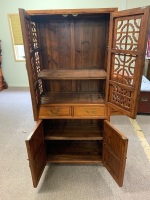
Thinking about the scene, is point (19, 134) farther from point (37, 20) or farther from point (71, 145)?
point (37, 20)

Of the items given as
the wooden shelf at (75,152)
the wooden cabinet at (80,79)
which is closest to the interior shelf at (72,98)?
the wooden cabinet at (80,79)

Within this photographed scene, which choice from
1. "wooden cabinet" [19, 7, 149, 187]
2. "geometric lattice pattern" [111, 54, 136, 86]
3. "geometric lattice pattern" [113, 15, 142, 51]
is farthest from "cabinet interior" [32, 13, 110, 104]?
"geometric lattice pattern" [113, 15, 142, 51]

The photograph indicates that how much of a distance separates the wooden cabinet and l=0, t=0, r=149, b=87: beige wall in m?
2.62

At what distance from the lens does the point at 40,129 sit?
158 centimetres

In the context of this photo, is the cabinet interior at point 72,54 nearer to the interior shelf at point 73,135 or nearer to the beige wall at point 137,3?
the interior shelf at point 73,135

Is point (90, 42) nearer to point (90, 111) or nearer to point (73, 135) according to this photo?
point (90, 111)

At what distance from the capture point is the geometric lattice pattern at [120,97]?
4.35ft

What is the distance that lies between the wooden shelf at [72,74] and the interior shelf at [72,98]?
0.26 metres

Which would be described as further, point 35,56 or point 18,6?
point 18,6

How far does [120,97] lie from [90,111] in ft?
1.12

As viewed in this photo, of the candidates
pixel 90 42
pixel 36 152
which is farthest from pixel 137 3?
pixel 36 152

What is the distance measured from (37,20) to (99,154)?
1581mm

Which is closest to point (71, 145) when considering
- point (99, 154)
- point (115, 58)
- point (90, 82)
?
point (99, 154)

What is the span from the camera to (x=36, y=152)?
1.47 m
